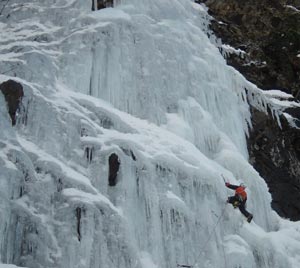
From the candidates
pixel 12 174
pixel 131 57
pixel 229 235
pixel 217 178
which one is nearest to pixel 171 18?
pixel 131 57

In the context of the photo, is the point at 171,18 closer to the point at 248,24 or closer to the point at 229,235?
the point at 248,24

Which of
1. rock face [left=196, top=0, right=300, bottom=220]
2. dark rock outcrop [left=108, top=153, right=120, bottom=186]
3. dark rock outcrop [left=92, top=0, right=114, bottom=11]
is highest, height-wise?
dark rock outcrop [left=92, top=0, right=114, bottom=11]

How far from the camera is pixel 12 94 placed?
28.9 ft

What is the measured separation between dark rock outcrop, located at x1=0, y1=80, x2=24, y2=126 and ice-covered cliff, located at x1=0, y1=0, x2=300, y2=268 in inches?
3.3

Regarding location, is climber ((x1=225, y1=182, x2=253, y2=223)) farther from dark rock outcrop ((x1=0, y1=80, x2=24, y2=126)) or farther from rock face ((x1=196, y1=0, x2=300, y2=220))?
dark rock outcrop ((x1=0, y1=80, x2=24, y2=126))

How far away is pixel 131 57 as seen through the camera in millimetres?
11266

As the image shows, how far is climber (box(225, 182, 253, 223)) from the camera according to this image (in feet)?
30.8

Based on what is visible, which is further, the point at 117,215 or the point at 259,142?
the point at 259,142

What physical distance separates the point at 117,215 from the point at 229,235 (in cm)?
226

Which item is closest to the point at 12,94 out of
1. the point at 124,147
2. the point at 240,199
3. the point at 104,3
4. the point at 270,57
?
the point at 124,147

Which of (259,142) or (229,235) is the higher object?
(229,235)

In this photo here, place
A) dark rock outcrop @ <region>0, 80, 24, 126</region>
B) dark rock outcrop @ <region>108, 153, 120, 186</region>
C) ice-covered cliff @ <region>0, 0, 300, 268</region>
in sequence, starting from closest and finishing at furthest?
ice-covered cliff @ <region>0, 0, 300, 268</region> → dark rock outcrop @ <region>108, 153, 120, 186</region> → dark rock outcrop @ <region>0, 80, 24, 126</region>

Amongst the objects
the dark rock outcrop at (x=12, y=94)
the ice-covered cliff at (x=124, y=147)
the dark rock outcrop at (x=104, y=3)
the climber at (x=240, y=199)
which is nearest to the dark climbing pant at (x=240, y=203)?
the climber at (x=240, y=199)

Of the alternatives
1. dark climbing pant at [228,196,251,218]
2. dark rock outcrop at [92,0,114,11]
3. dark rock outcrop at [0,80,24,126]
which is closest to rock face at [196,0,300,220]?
dark rock outcrop at [92,0,114,11]
